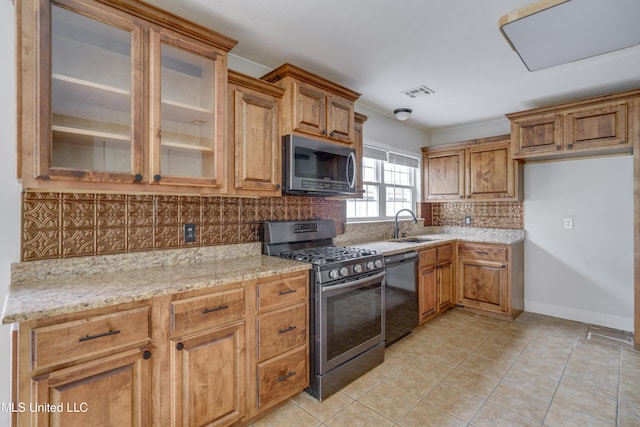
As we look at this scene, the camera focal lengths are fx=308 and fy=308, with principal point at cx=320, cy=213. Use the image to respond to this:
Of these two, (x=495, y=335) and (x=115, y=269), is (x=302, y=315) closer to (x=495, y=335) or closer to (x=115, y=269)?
(x=115, y=269)

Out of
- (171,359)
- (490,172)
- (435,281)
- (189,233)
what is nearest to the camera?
(171,359)

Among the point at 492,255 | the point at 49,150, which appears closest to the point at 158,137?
the point at 49,150

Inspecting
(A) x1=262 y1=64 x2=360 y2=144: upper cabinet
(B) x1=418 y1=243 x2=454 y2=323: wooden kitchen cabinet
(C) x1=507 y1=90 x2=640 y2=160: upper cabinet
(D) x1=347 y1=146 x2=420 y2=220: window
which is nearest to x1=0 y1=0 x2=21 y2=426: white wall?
(A) x1=262 y1=64 x2=360 y2=144: upper cabinet

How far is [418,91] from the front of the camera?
3.11 metres

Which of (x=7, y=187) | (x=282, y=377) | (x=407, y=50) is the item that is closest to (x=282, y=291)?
(x=282, y=377)

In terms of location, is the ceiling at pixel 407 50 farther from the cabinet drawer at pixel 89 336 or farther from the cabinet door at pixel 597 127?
the cabinet drawer at pixel 89 336

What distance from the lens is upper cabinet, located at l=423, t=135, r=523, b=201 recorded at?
3712mm

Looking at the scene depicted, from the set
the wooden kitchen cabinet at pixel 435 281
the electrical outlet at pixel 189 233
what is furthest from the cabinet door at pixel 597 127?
the electrical outlet at pixel 189 233

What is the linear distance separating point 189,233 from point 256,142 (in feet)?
2.53

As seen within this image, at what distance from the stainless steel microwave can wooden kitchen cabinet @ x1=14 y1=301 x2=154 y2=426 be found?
4.24ft

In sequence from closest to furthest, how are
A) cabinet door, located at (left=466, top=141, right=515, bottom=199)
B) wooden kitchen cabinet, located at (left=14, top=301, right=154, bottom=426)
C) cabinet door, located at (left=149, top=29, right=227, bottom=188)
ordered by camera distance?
wooden kitchen cabinet, located at (left=14, top=301, right=154, bottom=426) → cabinet door, located at (left=149, top=29, right=227, bottom=188) → cabinet door, located at (left=466, top=141, right=515, bottom=199)

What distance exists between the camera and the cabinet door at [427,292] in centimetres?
320

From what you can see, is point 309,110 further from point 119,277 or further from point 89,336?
point 89,336

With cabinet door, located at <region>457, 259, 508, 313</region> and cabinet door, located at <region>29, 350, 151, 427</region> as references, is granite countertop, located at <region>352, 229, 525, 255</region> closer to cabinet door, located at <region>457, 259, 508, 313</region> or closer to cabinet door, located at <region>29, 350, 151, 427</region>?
cabinet door, located at <region>457, 259, 508, 313</region>
